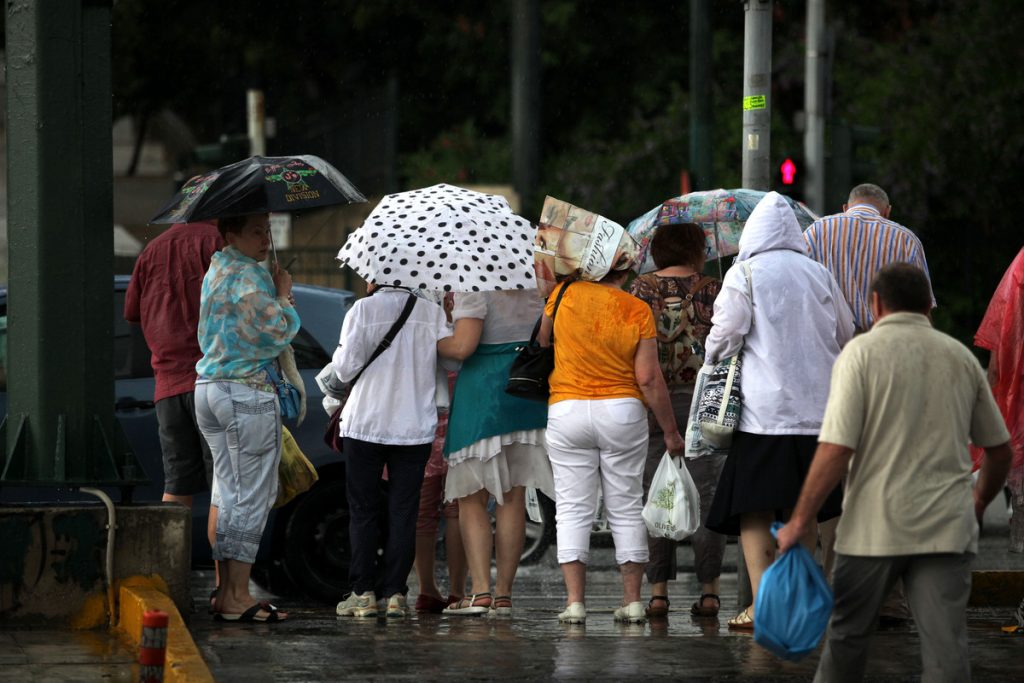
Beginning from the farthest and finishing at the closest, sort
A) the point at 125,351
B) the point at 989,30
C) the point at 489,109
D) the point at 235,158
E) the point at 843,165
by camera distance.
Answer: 1. the point at 489,109
2. the point at 989,30
3. the point at 235,158
4. the point at 843,165
5. the point at 125,351

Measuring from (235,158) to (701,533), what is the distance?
41.0ft

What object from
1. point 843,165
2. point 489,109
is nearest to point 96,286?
point 843,165

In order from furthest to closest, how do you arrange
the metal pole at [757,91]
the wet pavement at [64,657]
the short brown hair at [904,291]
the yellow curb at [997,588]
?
1. the metal pole at [757,91]
2. the yellow curb at [997,588]
3. the wet pavement at [64,657]
4. the short brown hair at [904,291]

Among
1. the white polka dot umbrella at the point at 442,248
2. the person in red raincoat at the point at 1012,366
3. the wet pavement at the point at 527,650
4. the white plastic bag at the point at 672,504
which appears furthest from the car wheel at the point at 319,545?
→ the person in red raincoat at the point at 1012,366

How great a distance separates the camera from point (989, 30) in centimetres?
2223

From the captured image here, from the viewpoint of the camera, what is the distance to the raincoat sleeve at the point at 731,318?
744cm

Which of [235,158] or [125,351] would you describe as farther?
[235,158]

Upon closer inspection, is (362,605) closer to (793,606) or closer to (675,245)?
(675,245)

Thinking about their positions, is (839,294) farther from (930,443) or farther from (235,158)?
(235,158)

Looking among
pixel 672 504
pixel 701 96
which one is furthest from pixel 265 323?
pixel 701 96

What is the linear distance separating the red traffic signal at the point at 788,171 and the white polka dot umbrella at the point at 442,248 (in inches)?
353

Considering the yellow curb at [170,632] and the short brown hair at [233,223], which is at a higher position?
the short brown hair at [233,223]

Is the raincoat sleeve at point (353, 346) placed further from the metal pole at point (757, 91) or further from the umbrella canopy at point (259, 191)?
the metal pole at point (757, 91)

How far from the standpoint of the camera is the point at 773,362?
7398 mm
